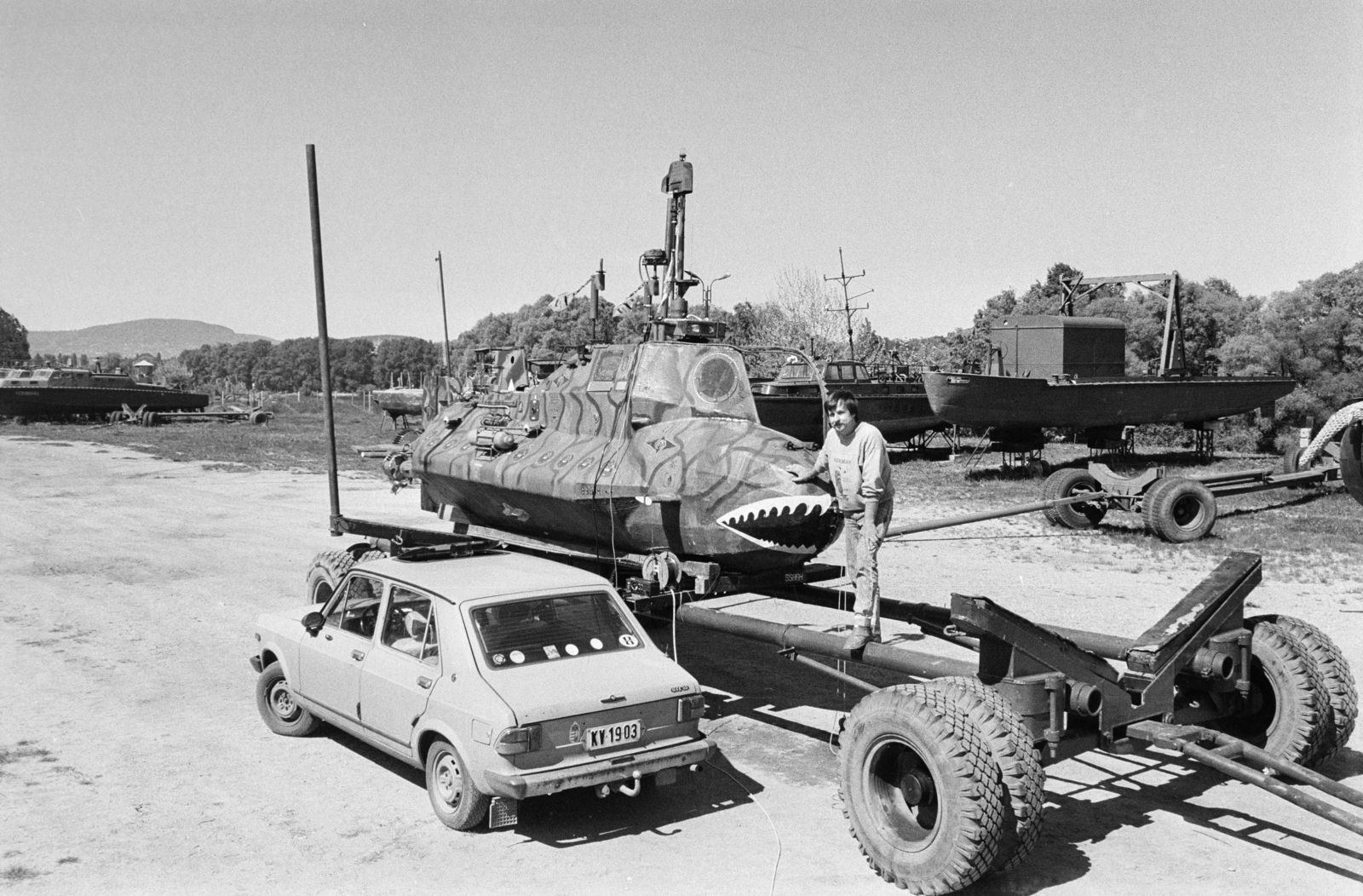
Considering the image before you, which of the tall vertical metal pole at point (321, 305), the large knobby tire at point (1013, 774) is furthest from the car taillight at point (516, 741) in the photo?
the tall vertical metal pole at point (321, 305)

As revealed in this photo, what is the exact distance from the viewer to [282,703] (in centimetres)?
866

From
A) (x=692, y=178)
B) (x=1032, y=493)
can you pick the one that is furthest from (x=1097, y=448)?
(x=692, y=178)

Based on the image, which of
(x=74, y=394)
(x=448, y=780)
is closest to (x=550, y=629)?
(x=448, y=780)

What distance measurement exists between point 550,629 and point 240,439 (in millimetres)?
40609

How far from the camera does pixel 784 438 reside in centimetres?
931

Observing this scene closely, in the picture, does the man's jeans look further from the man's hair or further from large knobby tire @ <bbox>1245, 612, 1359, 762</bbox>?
large knobby tire @ <bbox>1245, 612, 1359, 762</bbox>

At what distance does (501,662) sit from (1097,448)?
26477 mm

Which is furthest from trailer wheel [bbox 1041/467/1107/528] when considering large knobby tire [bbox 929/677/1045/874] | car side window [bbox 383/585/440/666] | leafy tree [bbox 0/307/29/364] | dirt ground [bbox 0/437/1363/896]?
leafy tree [bbox 0/307/29/364]

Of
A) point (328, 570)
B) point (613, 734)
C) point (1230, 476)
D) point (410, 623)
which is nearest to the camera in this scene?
point (613, 734)

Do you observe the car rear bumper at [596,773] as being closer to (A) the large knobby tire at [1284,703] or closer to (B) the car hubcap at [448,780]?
(B) the car hubcap at [448,780]

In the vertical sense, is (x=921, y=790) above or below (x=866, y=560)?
below

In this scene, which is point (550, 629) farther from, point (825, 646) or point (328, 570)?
point (328, 570)

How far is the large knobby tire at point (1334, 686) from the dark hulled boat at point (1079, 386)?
18.2 meters

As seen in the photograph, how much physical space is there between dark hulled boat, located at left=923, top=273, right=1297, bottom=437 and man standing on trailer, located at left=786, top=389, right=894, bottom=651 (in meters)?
17.8
